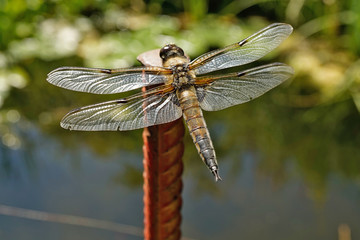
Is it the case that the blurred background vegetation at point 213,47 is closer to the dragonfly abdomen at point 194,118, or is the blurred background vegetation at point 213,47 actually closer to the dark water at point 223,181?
the dark water at point 223,181

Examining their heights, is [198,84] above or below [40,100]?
below

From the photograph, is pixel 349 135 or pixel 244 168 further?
pixel 349 135

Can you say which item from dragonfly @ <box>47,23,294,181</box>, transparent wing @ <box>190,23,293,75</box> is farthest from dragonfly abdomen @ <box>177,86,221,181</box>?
transparent wing @ <box>190,23,293,75</box>

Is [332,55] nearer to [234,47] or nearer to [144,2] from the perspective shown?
[144,2]

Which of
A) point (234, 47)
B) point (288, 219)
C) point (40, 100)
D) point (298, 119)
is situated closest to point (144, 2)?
point (40, 100)

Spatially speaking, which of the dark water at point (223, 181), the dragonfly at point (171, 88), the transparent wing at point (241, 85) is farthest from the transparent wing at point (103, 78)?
the dark water at point (223, 181)

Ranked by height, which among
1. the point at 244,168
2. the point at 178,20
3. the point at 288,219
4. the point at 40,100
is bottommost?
the point at 288,219

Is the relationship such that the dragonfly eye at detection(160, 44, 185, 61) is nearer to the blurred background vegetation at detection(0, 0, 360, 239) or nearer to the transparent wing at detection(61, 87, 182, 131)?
the transparent wing at detection(61, 87, 182, 131)
